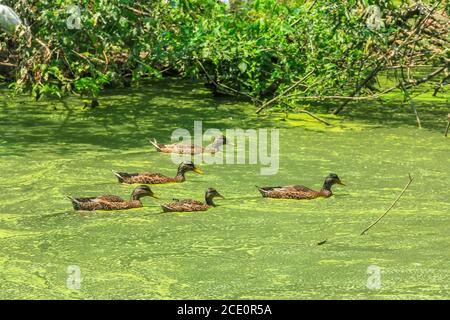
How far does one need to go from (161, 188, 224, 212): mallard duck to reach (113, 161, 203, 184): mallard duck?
66 centimetres

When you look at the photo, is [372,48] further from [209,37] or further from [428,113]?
[209,37]

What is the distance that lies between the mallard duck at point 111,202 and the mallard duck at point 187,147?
1.75 meters

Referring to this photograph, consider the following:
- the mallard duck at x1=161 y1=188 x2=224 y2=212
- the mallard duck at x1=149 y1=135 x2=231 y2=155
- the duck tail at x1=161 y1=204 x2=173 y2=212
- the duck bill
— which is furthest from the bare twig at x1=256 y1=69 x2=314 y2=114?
the duck tail at x1=161 y1=204 x2=173 y2=212

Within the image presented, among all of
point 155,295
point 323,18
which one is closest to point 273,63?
point 323,18

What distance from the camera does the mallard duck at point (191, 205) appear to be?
804cm

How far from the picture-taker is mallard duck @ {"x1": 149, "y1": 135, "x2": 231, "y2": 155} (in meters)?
10.0

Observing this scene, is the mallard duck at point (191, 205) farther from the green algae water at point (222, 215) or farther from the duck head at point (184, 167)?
the duck head at point (184, 167)

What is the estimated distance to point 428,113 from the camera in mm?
12328

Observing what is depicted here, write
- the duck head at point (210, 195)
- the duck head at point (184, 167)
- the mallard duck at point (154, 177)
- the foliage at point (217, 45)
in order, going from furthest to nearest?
the foliage at point (217, 45), the duck head at point (184, 167), the mallard duck at point (154, 177), the duck head at point (210, 195)

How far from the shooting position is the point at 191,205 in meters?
8.08

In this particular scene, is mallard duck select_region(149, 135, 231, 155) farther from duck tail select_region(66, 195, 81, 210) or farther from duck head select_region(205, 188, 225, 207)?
duck tail select_region(66, 195, 81, 210)

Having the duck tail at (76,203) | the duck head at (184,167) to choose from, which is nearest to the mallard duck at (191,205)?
the duck tail at (76,203)

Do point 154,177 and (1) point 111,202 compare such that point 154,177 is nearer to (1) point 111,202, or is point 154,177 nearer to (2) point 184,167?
(2) point 184,167

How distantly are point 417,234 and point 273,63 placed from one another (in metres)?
4.98
